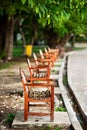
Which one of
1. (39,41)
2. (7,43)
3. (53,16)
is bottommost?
(39,41)

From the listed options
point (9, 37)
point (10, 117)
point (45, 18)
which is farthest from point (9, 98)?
point (9, 37)

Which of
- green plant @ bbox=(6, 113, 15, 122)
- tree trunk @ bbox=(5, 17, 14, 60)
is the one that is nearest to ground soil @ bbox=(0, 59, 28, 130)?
green plant @ bbox=(6, 113, 15, 122)

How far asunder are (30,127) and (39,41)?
60384 mm

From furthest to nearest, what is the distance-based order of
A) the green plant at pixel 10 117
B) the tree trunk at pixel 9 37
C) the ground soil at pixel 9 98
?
1. the tree trunk at pixel 9 37
2. the ground soil at pixel 9 98
3. the green plant at pixel 10 117

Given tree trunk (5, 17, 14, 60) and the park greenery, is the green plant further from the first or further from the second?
tree trunk (5, 17, 14, 60)

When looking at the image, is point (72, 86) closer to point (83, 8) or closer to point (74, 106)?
point (74, 106)

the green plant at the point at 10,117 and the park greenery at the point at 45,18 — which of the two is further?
the green plant at the point at 10,117

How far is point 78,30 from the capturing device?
32.3 m

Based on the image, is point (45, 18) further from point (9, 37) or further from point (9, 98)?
point (9, 37)

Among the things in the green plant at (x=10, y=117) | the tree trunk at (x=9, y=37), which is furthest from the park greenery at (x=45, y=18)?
the green plant at (x=10, y=117)

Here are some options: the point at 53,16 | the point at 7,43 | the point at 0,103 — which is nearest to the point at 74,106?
the point at 0,103

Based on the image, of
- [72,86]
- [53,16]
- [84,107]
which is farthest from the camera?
[72,86]

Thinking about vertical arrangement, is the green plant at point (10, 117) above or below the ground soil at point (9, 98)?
above

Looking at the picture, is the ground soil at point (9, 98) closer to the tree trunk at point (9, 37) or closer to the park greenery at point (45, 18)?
the park greenery at point (45, 18)
